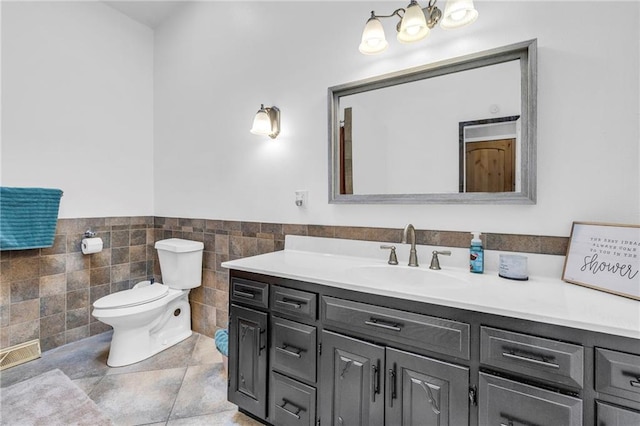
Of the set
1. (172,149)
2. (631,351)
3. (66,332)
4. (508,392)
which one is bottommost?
(66,332)

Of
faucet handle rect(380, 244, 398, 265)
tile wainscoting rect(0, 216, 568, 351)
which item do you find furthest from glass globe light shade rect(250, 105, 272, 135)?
faucet handle rect(380, 244, 398, 265)

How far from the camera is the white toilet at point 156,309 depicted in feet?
6.66

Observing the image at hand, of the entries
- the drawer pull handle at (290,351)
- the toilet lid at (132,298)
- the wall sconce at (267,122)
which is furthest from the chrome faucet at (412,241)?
the toilet lid at (132,298)

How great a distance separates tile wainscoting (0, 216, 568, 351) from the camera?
2.07 m

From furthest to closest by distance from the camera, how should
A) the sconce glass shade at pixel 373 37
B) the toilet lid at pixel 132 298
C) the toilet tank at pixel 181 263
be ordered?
the toilet tank at pixel 181 263
the toilet lid at pixel 132 298
the sconce glass shade at pixel 373 37

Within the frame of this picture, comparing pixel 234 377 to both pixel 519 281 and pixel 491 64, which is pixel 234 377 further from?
pixel 491 64

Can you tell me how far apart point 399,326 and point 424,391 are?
233mm

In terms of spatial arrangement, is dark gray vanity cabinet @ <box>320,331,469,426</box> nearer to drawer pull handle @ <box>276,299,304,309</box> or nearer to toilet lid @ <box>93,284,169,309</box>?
drawer pull handle @ <box>276,299,304,309</box>

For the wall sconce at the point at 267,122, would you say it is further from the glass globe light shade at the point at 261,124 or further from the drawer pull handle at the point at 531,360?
the drawer pull handle at the point at 531,360

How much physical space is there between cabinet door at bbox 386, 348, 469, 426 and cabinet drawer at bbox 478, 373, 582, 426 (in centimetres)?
6

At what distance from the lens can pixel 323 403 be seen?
128cm

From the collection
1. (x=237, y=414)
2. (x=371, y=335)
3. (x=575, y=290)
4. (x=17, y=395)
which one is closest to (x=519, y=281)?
(x=575, y=290)

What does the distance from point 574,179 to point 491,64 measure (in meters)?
0.65

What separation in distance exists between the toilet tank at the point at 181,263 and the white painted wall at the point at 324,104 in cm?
33
